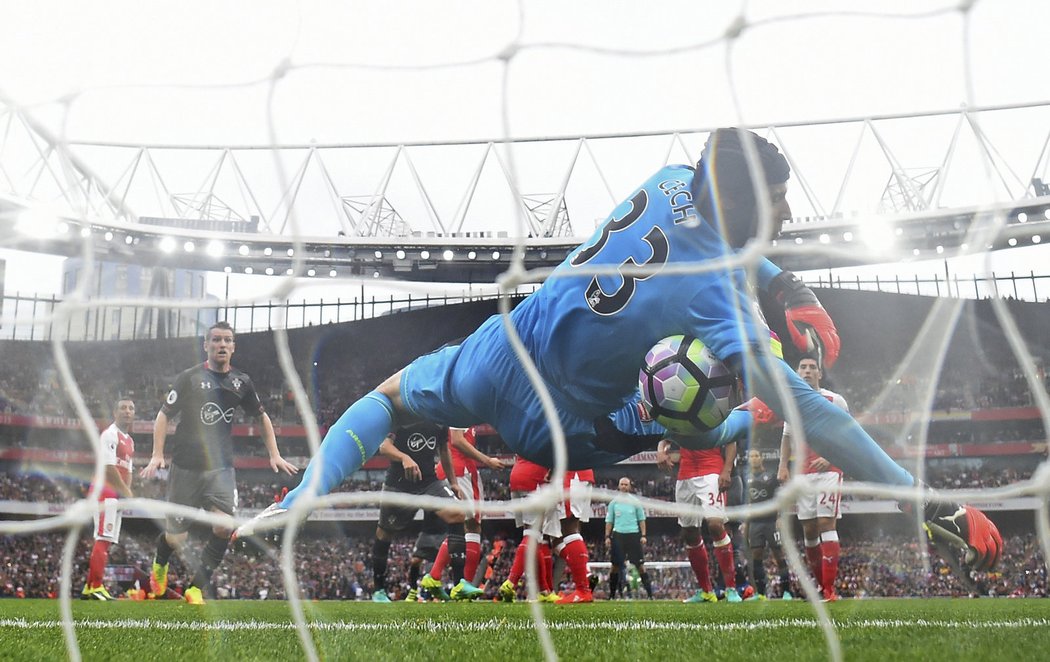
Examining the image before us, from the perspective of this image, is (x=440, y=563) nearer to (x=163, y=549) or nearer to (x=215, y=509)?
(x=215, y=509)

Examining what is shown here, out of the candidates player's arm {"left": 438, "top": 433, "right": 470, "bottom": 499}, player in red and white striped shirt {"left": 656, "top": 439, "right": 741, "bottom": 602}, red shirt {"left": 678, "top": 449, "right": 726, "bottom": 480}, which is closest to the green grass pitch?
player in red and white striped shirt {"left": 656, "top": 439, "right": 741, "bottom": 602}

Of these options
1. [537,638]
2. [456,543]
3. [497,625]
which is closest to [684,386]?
[537,638]

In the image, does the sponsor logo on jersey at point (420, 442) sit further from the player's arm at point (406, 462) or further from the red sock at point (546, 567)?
the red sock at point (546, 567)

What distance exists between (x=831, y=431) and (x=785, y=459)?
367 centimetres

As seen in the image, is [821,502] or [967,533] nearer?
[967,533]

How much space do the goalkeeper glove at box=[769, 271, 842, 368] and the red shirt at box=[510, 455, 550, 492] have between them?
111 inches

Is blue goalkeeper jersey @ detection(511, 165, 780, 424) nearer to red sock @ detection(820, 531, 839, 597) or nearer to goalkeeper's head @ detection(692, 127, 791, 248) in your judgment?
goalkeeper's head @ detection(692, 127, 791, 248)

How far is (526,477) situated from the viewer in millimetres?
5832

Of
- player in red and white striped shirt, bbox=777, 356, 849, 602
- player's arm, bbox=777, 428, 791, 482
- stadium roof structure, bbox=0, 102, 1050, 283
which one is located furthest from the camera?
stadium roof structure, bbox=0, 102, 1050, 283

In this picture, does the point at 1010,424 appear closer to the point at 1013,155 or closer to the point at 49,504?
the point at 1013,155

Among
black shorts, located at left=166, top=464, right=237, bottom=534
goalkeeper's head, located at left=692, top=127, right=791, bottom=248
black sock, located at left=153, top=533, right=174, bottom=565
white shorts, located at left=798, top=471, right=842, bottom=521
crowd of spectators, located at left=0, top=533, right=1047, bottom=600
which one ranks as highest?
goalkeeper's head, located at left=692, top=127, right=791, bottom=248

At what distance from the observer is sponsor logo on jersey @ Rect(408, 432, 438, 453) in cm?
640

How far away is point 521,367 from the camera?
2.98 meters

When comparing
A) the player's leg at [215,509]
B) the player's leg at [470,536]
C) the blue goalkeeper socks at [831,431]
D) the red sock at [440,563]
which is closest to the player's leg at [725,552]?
the player's leg at [470,536]
